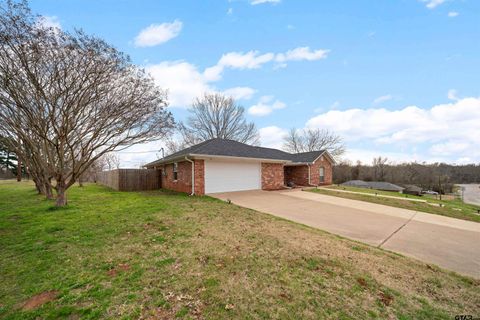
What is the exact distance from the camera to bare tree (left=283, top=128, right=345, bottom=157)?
1410 inches

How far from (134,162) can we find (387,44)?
129 ft

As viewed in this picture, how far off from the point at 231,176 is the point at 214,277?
33.5ft

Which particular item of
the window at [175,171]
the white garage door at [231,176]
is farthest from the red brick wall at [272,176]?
the window at [175,171]

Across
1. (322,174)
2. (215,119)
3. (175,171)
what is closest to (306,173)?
(322,174)

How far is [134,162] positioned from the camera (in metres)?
39.2

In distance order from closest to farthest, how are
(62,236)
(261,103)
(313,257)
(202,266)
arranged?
1. (202,266)
2. (313,257)
3. (62,236)
4. (261,103)

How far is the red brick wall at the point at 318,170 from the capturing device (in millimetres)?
19328

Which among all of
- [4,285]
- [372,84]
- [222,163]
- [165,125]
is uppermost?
[372,84]

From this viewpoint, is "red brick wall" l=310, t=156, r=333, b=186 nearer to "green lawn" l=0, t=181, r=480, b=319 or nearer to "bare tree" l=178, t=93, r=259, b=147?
"bare tree" l=178, t=93, r=259, b=147

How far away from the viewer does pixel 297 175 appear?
20047 millimetres

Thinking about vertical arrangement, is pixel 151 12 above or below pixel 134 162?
above

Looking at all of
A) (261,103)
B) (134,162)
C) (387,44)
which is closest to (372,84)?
(387,44)

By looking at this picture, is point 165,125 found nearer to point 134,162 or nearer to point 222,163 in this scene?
point 222,163

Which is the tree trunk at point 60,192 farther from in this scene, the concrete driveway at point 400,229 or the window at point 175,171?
the concrete driveway at point 400,229
